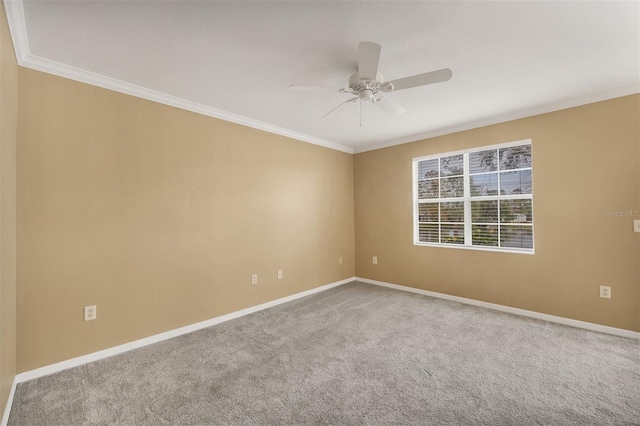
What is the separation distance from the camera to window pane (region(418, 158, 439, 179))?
4277mm

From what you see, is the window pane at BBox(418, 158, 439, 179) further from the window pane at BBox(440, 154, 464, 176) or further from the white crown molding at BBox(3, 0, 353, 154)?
the white crown molding at BBox(3, 0, 353, 154)

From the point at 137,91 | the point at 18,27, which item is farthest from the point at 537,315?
the point at 18,27

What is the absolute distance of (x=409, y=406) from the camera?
1799mm

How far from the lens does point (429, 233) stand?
14.3ft

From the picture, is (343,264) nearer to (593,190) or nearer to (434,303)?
(434,303)

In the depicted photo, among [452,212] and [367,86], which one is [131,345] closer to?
[367,86]

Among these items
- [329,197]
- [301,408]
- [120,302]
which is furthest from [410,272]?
[120,302]

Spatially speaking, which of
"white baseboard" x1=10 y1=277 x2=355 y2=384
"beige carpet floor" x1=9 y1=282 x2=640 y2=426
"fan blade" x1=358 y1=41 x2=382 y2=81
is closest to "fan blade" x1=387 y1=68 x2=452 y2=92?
"fan blade" x1=358 y1=41 x2=382 y2=81

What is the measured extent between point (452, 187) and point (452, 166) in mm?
300

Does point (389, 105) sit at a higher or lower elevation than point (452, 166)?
higher

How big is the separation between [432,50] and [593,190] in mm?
2365

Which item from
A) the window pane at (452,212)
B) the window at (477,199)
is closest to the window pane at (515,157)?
the window at (477,199)

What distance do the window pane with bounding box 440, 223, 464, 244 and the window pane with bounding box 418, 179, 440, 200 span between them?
0.48 meters

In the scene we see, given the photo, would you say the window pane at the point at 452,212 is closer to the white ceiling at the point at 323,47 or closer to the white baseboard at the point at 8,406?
the white ceiling at the point at 323,47
